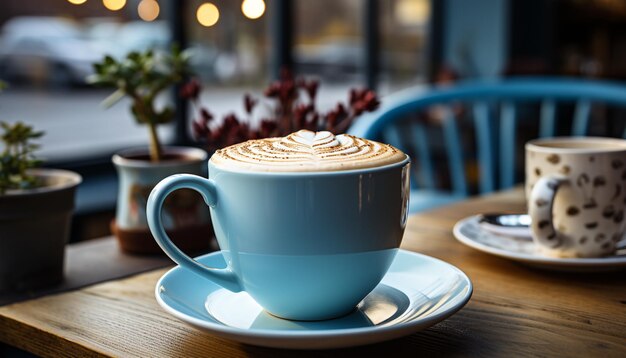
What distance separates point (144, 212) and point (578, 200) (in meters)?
0.53

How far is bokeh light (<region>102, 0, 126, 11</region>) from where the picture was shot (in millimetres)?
2549

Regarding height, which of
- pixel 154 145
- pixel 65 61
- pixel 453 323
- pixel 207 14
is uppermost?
pixel 207 14

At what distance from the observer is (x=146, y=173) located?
0.97 metres

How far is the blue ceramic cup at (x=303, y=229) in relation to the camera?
542 mm

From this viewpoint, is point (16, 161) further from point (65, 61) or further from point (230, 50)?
point (230, 50)

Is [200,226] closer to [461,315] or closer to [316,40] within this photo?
[461,315]

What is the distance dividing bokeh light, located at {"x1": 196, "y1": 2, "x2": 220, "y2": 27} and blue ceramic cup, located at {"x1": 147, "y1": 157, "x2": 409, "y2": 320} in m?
2.35

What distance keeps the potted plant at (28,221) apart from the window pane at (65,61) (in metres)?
1.59

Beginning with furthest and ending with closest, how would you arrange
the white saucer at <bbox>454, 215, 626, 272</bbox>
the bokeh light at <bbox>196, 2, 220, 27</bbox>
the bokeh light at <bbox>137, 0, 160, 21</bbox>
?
the bokeh light at <bbox>196, 2, 220, 27</bbox>
the bokeh light at <bbox>137, 0, 160, 21</bbox>
the white saucer at <bbox>454, 215, 626, 272</bbox>

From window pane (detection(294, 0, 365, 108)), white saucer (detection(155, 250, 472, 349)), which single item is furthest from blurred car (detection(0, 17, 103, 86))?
white saucer (detection(155, 250, 472, 349))

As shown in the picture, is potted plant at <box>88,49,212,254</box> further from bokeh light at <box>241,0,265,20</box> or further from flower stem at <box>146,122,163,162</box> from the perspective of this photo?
bokeh light at <box>241,0,265,20</box>

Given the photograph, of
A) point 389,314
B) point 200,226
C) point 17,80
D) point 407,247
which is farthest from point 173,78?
point 17,80

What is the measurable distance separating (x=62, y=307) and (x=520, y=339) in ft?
1.37

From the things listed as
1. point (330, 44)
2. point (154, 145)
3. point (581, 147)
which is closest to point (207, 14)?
point (330, 44)
